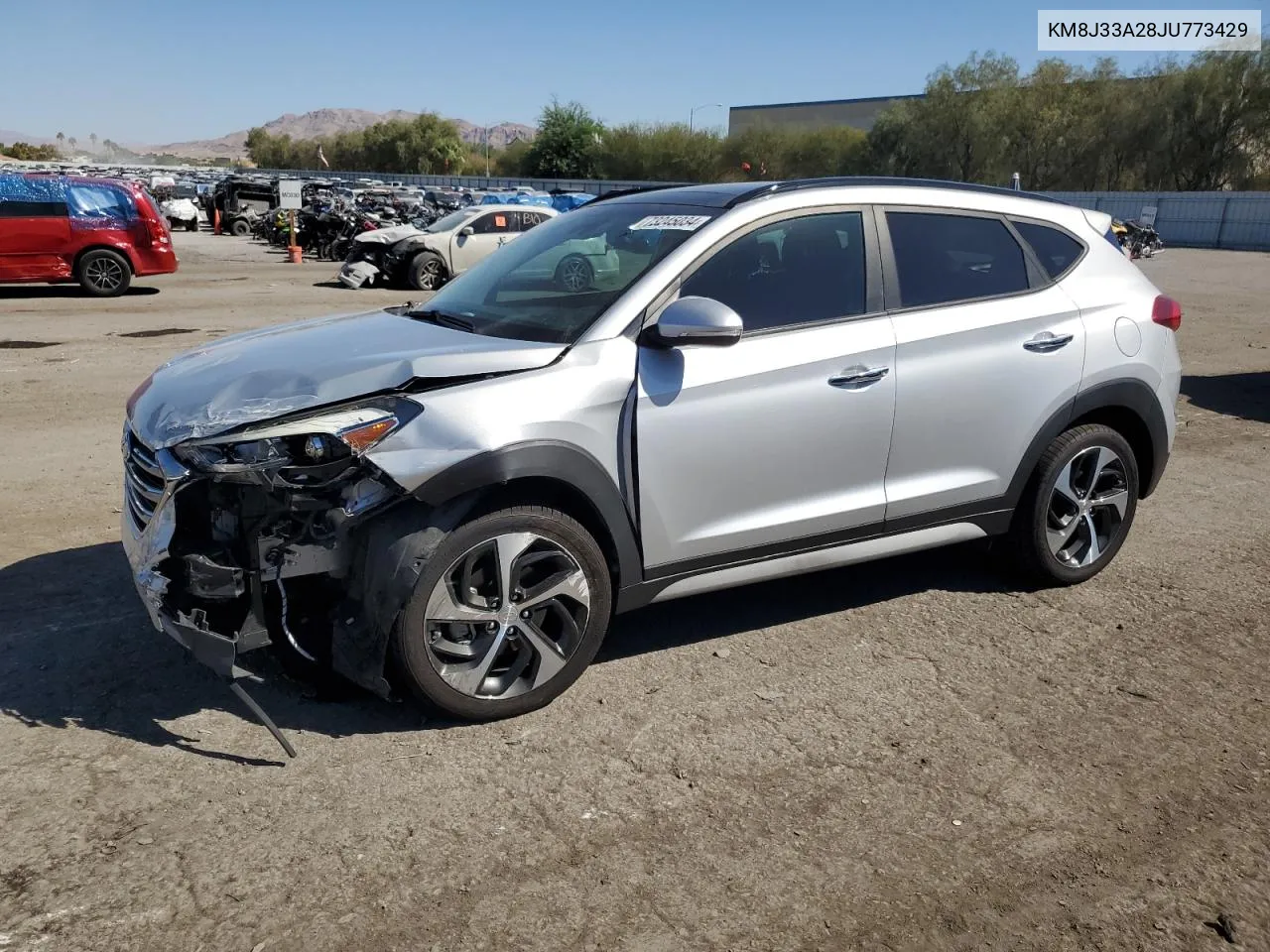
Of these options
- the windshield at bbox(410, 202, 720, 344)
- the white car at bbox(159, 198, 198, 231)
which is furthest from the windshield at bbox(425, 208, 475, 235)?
the white car at bbox(159, 198, 198, 231)

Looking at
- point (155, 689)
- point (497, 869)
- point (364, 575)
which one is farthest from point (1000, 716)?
point (155, 689)

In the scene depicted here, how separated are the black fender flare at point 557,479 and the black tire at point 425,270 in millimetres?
16206

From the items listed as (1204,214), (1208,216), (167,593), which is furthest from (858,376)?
(1204,214)

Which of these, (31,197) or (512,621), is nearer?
(512,621)

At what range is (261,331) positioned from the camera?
4418 mm

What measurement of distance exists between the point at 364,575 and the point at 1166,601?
3.68m

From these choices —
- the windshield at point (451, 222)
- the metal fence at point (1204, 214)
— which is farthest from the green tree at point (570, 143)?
the windshield at point (451, 222)

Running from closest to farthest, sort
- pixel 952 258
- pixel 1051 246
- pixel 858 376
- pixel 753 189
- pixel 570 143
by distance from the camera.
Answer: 1. pixel 858 376
2. pixel 753 189
3. pixel 952 258
4. pixel 1051 246
5. pixel 570 143

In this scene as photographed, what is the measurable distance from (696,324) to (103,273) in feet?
54.6

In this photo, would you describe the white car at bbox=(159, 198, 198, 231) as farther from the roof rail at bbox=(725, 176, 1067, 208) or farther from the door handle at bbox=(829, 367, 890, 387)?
the door handle at bbox=(829, 367, 890, 387)

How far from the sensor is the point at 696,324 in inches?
143

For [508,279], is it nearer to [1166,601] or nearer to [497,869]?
[497,869]

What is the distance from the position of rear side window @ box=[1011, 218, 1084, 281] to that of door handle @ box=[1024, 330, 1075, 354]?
32 centimetres

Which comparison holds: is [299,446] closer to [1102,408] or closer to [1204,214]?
[1102,408]
